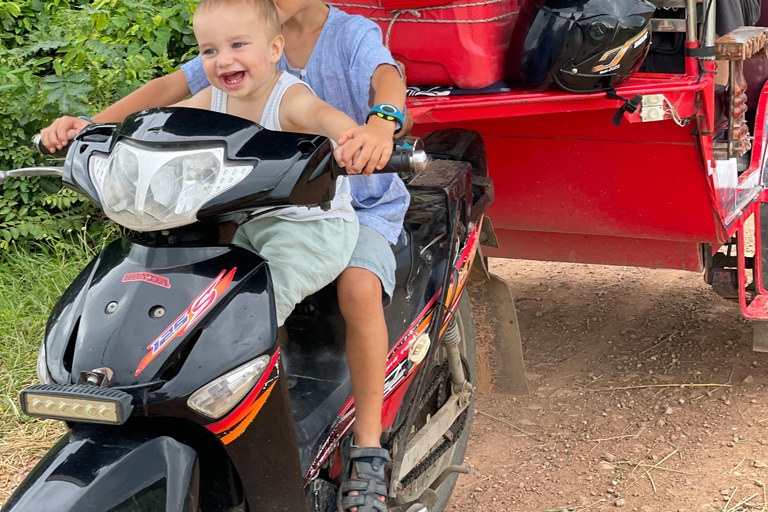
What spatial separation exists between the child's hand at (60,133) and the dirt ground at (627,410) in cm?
153

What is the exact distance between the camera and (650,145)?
2.93 m

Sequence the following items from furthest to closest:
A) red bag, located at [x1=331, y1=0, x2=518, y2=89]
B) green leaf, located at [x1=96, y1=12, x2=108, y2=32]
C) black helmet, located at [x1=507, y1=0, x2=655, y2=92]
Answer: green leaf, located at [x1=96, y1=12, x2=108, y2=32], red bag, located at [x1=331, y1=0, x2=518, y2=89], black helmet, located at [x1=507, y1=0, x2=655, y2=92]

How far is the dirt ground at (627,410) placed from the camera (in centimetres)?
291

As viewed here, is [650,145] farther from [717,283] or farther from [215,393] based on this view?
[215,393]

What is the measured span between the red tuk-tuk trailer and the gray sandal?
104cm

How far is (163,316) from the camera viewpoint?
1.57 meters

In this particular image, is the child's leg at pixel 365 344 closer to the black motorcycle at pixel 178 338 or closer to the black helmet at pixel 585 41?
the black motorcycle at pixel 178 338

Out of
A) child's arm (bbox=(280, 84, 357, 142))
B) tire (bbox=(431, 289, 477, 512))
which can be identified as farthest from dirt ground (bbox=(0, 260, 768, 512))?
child's arm (bbox=(280, 84, 357, 142))

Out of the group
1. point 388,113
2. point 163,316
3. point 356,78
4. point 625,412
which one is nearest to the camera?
point 163,316

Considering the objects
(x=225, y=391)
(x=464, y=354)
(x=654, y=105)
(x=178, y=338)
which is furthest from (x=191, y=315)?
(x=654, y=105)

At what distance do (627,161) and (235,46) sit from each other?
66.4 inches

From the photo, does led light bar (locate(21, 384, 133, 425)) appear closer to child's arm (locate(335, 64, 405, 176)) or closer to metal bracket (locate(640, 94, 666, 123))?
child's arm (locate(335, 64, 405, 176))

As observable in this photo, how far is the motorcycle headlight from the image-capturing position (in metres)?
1.59

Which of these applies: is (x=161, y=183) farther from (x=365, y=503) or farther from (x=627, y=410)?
(x=627, y=410)
